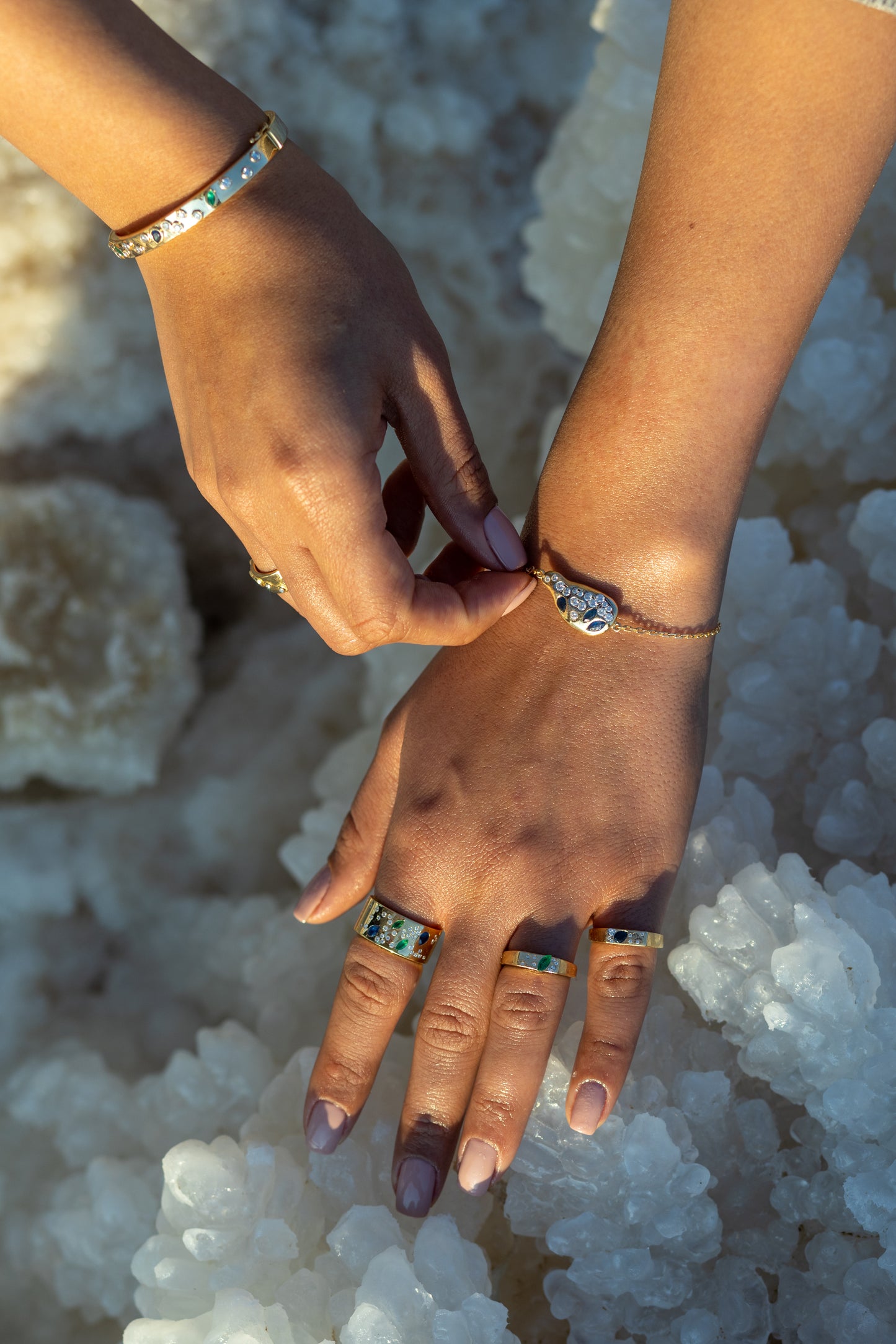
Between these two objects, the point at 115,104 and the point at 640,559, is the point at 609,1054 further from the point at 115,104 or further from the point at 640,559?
the point at 115,104

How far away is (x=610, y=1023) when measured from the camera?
1.08m

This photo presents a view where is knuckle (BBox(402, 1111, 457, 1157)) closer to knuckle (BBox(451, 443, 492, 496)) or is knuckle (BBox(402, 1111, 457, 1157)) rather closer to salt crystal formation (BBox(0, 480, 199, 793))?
knuckle (BBox(451, 443, 492, 496))

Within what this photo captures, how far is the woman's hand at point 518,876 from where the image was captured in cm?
107

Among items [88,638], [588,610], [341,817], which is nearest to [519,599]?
[588,610]

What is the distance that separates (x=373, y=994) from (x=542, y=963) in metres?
0.18

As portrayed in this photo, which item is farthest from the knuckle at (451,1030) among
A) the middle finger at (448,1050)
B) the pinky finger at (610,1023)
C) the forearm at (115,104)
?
the forearm at (115,104)

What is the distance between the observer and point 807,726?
1.29m

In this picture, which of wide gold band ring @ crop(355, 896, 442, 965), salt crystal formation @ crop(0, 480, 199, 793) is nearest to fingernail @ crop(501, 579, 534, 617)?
wide gold band ring @ crop(355, 896, 442, 965)

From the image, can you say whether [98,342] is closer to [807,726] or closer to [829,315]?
[829,315]

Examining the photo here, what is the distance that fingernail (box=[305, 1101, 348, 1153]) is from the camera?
1.12 metres

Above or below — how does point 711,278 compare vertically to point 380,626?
above

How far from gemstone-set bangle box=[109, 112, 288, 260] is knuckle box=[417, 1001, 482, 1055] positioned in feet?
2.55

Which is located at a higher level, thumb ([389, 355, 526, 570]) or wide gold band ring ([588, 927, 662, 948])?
thumb ([389, 355, 526, 570])

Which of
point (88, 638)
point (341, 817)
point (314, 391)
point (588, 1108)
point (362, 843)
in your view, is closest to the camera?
point (314, 391)
